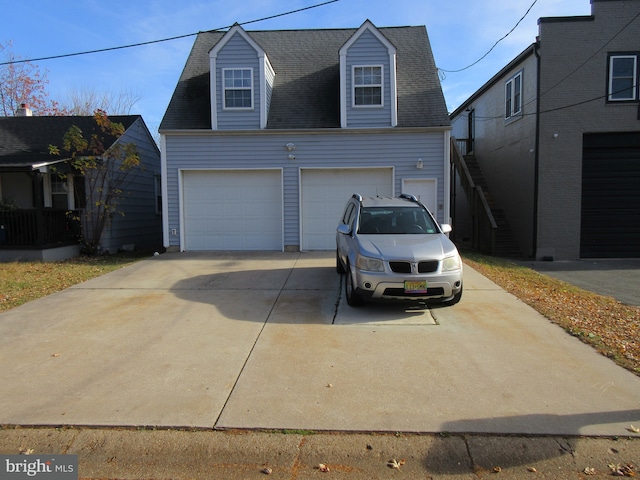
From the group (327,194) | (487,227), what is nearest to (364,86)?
(327,194)

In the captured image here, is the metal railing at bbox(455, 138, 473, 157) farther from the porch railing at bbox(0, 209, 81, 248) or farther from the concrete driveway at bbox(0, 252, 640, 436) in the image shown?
the porch railing at bbox(0, 209, 81, 248)

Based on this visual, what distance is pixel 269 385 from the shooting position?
14.2 ft

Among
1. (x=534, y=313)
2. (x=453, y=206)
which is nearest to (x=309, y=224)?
(x=534, y=313)

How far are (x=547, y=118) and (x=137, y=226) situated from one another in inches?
589

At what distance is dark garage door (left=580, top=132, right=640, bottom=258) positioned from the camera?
577 inches

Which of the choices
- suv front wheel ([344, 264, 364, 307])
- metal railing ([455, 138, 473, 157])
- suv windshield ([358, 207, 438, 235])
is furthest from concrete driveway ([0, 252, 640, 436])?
metal railing ([455, 138, 473, 157])

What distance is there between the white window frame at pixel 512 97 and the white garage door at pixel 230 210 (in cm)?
981

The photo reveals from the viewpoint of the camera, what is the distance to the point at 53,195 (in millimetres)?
14438

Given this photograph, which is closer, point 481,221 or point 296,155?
point 296,155

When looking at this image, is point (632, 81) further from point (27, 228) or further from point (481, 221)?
point (27, 228)

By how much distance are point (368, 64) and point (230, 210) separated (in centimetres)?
594

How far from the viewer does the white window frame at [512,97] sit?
53.3 feet

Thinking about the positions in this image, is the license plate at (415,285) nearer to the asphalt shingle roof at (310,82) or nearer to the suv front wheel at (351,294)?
the suv front wheel at (351,294)

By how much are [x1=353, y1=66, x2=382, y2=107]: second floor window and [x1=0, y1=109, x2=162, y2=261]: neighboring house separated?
25.8 ft
